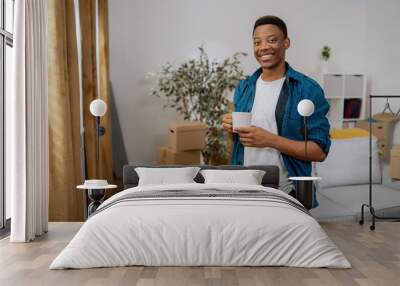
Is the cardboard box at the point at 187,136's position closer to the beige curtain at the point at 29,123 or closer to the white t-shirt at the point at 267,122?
the white t-shirt at the point at 267,122

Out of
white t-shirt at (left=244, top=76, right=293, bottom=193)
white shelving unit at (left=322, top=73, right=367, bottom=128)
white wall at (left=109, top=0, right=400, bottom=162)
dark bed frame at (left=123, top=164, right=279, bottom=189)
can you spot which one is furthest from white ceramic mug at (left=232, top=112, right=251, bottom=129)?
white shelving unit at (left=322, top=73, right=367, bottom=128)

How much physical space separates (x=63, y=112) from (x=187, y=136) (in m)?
1.49

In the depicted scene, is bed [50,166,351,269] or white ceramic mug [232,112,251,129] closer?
bed [50,166,351,269]

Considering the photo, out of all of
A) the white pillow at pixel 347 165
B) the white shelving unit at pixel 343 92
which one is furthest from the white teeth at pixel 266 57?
the white shelving unit at pixel 343 92

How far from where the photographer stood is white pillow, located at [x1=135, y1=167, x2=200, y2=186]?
5368 mm

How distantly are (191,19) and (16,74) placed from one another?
3304 millimetres

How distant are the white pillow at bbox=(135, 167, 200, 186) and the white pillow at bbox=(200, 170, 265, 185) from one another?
0.17m

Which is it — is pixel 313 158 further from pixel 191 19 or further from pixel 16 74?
pixel 16 74

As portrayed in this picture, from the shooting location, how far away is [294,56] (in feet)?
25.0

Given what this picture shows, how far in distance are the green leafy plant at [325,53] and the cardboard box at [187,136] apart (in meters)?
2.11

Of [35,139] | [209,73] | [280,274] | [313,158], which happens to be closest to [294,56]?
[209,73]

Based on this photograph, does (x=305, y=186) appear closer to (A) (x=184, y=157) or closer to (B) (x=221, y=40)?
(A) (x=184, y=157)

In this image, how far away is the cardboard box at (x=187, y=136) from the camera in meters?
6.42

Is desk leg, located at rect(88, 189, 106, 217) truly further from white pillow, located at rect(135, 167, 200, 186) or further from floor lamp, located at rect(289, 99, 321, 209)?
floor lamp, located at rect(289, 99, 321, 209)
